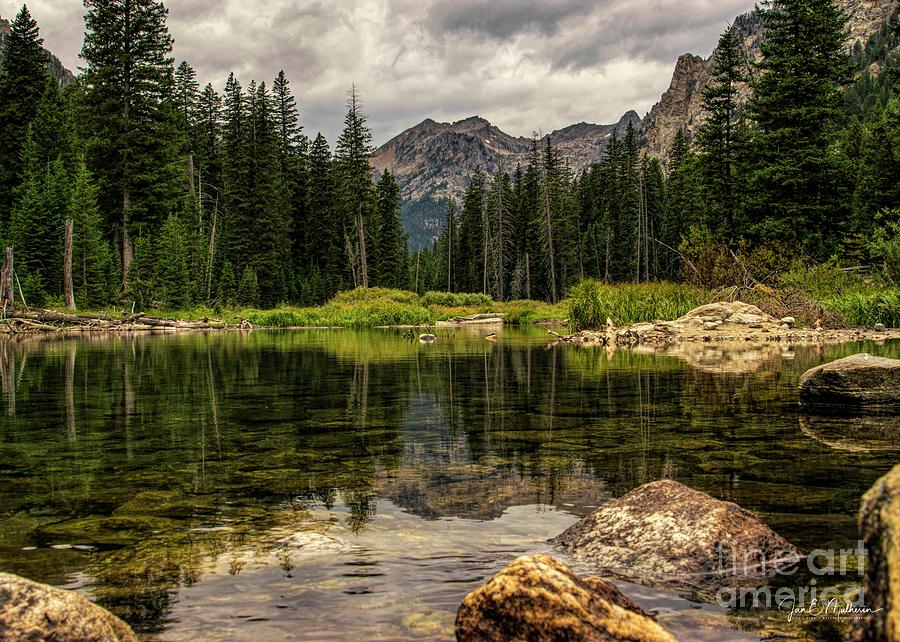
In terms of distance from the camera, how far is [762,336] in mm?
24031

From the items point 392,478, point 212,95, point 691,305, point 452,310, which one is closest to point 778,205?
point 691,305

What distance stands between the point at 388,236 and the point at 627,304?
5438cm

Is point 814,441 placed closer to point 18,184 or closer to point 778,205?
point 778,205

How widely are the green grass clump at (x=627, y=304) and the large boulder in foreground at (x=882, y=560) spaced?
26002mm

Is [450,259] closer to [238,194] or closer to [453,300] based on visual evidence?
[453,300]

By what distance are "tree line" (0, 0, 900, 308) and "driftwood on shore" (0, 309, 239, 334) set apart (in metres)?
5.14

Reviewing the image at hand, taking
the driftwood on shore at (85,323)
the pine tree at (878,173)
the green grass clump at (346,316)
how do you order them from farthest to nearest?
the green grass clump at (346,316), the pine tree at (878,173), the driftwood on shore at (85,323)

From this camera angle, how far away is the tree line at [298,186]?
36.2m

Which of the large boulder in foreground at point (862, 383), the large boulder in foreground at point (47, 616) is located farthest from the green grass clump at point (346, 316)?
the large boulder in foreground at point (47, 616)

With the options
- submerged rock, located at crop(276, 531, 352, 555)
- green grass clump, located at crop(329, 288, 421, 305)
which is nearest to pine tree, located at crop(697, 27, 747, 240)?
green grass clump, located at crop(329, 288, 421, 305)

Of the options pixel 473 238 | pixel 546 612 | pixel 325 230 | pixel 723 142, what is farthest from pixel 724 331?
pixel 473 238

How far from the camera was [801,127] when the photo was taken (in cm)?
3600

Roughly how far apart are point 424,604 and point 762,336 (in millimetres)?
23571

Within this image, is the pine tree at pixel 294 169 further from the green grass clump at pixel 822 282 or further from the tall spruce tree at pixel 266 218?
the green grass clump at pixel 822 282
